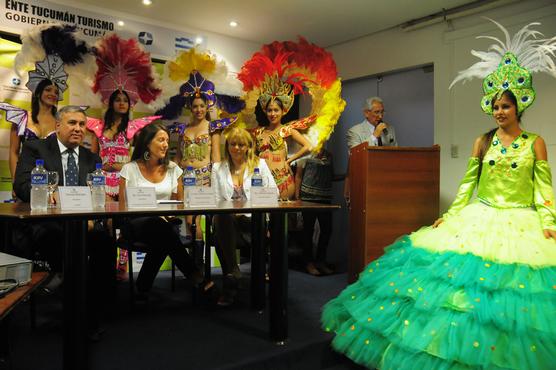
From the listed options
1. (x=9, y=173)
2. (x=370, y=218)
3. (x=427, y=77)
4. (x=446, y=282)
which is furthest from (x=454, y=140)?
(x=9, y=173)

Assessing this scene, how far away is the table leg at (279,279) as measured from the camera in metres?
2.35

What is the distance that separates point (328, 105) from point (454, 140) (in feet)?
4.19

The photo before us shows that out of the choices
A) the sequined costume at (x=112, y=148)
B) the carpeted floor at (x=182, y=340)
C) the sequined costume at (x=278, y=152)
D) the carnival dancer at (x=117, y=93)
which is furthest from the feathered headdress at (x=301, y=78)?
the carpeted floor at (x=182, y=340)

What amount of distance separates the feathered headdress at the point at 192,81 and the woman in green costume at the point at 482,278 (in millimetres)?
2360

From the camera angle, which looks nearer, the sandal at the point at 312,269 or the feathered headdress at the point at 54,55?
the feathered headdress at the point at 54,55

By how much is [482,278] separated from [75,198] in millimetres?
1795

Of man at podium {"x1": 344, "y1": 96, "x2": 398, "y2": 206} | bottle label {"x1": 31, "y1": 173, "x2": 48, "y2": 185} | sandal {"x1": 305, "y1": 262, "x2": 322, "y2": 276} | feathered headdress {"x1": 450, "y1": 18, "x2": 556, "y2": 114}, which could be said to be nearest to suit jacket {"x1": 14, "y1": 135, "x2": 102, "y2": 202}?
bottle label {"x1": 31, "y1": 173, "x2": 48, "y2": 185}

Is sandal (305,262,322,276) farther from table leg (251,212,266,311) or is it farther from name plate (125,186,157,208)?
name plate (125,186,157,208)

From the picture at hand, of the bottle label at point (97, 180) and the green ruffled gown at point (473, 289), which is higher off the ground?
the bottle label at point (97, 180)

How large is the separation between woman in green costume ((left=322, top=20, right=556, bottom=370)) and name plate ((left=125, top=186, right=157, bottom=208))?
1132 millimetres

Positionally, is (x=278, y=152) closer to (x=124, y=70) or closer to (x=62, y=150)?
(x=124, y=70)

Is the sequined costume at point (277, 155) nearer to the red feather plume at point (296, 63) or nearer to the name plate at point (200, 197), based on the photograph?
the red feather plume at point (296, 63)

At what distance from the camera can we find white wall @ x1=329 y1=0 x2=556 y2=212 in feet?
12.0

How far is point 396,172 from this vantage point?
3348 millimetres
